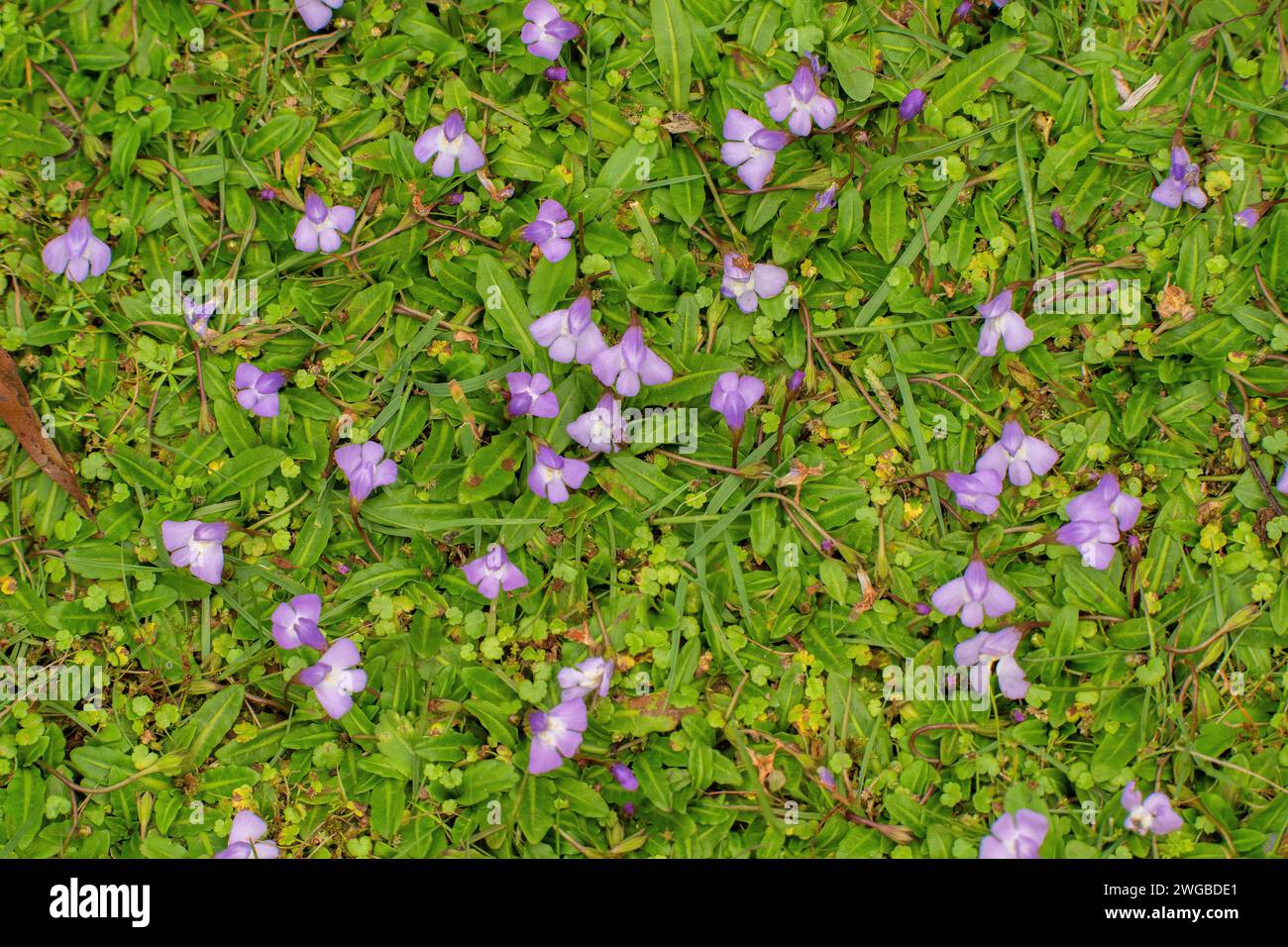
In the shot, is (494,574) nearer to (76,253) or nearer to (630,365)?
(630,365)

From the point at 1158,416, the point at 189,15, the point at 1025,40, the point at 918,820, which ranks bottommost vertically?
the point at 918,820

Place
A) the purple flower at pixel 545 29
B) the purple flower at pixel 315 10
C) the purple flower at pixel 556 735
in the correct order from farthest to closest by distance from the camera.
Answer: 1. the purple flower at pixel 315 10
2. the purple flower at pixel 545 29
3. the purple flower at pixel 556 735

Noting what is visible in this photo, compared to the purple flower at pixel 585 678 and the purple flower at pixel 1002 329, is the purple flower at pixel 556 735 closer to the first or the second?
the purple flower at pixel 585 678

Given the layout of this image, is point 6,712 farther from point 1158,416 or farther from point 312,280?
point 1158,416

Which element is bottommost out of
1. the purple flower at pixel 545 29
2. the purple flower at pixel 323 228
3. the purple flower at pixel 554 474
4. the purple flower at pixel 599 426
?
the purple flower at pixel 554 474

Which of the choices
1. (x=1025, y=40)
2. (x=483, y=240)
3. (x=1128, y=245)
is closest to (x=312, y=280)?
(x=483, y=240)

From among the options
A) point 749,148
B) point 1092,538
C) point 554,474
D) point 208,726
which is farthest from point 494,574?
point 1092,538

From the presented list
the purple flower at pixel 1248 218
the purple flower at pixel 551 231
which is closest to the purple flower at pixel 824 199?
the purple flower at pixel 551 231
